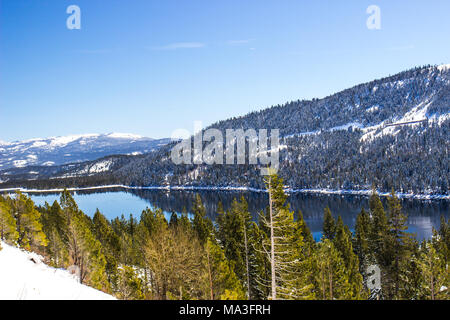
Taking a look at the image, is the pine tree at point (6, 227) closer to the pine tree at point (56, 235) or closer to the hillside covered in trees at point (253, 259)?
the hillside covered in trees at point (253, 259)

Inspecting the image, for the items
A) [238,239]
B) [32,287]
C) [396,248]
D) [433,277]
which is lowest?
[433,277]

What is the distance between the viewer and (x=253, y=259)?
3094cm

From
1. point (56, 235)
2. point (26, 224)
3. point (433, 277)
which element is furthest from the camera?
point (56, 235)

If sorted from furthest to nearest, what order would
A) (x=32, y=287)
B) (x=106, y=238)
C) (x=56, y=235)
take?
1. (x=106, y=238)
2. (x=56, y=235)
3. (x=32, y=287)

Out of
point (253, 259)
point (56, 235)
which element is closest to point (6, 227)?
point (56, 235)

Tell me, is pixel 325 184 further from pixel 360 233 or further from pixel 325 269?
pixel 325 269

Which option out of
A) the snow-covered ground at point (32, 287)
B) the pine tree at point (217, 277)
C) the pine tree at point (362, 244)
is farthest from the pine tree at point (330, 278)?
the pine tree at point (362, 244)

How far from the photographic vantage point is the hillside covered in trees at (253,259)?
23.1m

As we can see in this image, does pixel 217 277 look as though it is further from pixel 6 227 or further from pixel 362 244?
pixel 362 244

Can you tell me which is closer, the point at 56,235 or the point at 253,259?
the point at 253,259

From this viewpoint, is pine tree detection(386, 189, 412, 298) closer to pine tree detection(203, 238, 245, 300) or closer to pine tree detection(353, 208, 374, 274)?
pine tree detection(353, 208, 374, 274)

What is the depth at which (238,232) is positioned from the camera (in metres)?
35.3
